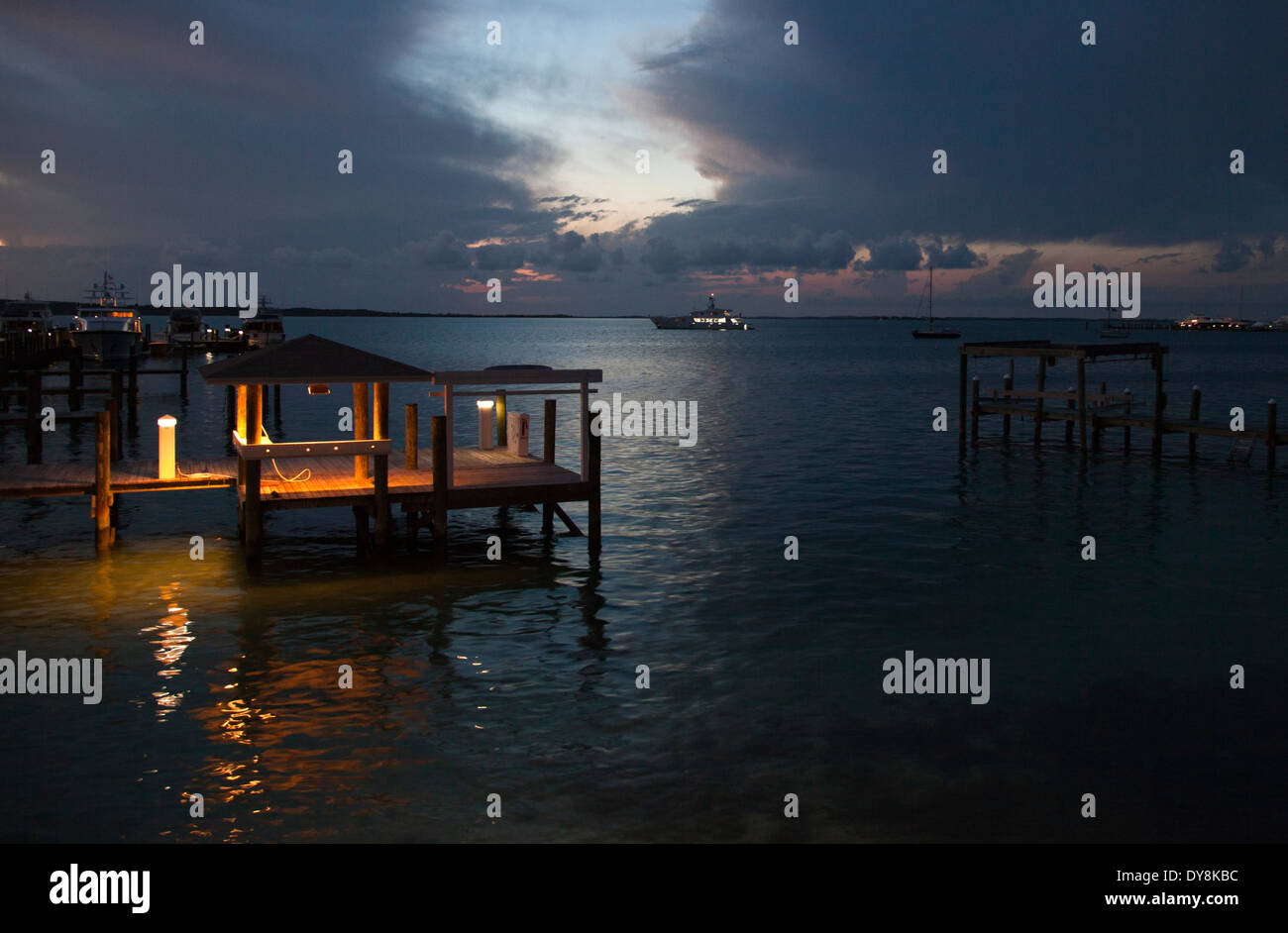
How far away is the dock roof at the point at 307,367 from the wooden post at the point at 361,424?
804 millimetres

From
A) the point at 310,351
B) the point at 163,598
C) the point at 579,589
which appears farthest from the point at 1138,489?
the point at 163,598

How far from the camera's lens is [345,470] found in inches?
838

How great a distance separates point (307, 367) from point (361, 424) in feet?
6.84

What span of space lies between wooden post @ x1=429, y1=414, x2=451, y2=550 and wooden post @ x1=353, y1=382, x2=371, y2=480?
1.82 metres

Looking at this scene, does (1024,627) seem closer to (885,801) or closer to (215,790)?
(885,801)

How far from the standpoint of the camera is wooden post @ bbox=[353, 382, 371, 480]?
2048 centimetres

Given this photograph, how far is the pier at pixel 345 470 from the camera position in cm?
1892

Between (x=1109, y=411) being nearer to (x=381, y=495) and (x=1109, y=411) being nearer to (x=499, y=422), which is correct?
(x=499, y=422)

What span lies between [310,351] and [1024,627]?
43.7ft

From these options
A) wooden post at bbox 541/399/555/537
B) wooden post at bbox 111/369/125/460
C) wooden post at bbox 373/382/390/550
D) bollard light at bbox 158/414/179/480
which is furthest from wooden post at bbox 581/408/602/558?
wooden post at bbox 111/369/125/460

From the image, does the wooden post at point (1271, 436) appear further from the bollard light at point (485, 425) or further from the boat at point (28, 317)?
the boat at point (28, 317)
